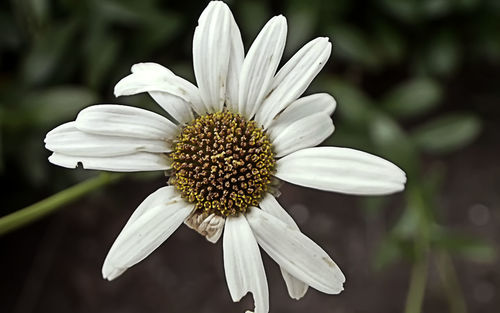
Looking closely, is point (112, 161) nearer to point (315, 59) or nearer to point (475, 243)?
point (315, 59)

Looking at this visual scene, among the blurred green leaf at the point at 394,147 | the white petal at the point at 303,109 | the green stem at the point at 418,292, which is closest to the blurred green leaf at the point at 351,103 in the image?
the blurred green leaf at the point at 394,147

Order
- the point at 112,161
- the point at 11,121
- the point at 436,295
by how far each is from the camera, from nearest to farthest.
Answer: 1. the point at 112,161
2. the point at 11,121
3. the point at 436,295

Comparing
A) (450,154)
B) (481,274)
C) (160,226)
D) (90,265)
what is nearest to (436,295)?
(481,274)

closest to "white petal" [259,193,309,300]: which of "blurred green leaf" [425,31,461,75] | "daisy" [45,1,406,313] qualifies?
"daisy" [45,1,406,313]

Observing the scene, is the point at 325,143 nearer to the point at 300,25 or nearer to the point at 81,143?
the point at 300,25

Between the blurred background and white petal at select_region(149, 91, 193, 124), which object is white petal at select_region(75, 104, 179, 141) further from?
the blurred background

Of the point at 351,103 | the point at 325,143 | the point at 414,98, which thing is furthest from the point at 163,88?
the point at 414,98

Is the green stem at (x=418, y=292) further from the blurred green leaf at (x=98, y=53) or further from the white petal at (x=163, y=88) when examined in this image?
the blurred green leaf at (x=98, y=53)
